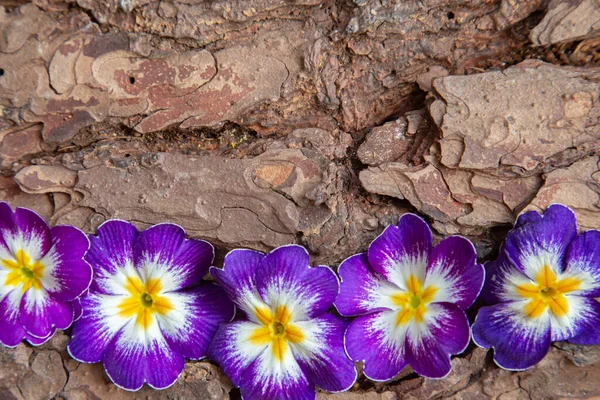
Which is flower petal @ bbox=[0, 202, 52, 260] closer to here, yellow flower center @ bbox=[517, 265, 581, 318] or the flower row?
the flower row

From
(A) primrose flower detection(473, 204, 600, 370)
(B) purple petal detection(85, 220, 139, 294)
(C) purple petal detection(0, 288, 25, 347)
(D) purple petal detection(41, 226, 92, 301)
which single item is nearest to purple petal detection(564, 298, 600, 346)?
(A) primrose flower detection(473, 204, 600, 370)

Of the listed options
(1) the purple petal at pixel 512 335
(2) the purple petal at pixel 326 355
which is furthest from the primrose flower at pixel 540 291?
(2) the purple petal at pixel 326 355

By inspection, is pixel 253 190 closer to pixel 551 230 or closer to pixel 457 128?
pixel 457 128

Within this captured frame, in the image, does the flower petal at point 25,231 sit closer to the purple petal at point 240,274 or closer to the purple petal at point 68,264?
the purple petal at point 68,264

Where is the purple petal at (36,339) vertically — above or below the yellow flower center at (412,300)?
below

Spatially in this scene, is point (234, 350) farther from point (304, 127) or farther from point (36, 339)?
point (304, 127)

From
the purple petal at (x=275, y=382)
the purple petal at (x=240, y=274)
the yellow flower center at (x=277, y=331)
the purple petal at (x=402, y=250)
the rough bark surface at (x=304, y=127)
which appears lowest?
the purple petal at (x=275, y=382)
